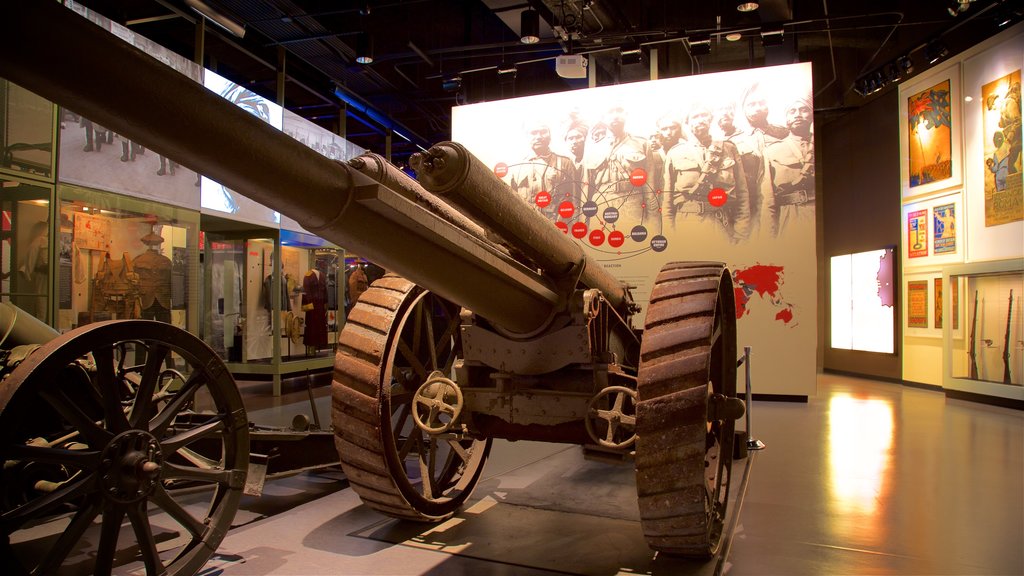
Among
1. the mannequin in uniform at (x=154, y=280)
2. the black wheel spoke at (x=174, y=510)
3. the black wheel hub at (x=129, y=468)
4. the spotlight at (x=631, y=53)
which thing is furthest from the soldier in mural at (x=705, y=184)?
the black wheel hub at (x=129, y=468)

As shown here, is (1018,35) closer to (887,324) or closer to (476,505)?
(887,324)

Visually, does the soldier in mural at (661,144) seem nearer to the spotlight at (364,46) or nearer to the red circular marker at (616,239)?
the red circular marker at (616,239)

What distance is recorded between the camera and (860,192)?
12.8m

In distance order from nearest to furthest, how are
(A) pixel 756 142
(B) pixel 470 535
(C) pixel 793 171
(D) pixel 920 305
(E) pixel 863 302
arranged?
(B) pixel 470 535 → (C) pixel 793 171 → (A) pixel 756 142 → (D) pixel 920 305 → (E) pixel 863 302

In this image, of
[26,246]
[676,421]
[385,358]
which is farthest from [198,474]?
[26,246]

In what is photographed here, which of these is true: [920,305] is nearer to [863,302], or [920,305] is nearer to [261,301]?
[863,302]

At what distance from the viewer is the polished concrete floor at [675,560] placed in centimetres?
309

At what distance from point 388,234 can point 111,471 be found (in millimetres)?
1311

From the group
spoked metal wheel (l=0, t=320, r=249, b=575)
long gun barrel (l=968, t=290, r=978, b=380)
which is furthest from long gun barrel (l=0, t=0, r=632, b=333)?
long gun barrel (l=968, t=290, r=978, b=380)

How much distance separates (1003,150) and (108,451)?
10.8 metres

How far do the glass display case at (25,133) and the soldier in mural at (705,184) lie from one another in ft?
22.6

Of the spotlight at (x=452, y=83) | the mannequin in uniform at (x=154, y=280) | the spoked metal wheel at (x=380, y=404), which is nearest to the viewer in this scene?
the spoked metal wheel at (x=380, y=404)

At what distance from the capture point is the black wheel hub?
7.61 feet

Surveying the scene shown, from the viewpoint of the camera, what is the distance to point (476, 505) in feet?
13.3
